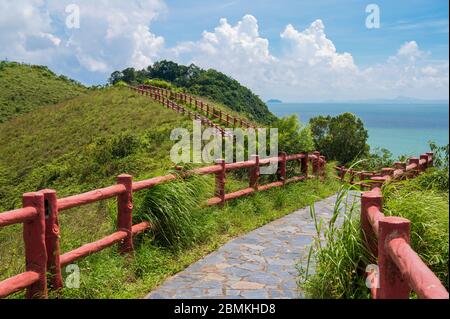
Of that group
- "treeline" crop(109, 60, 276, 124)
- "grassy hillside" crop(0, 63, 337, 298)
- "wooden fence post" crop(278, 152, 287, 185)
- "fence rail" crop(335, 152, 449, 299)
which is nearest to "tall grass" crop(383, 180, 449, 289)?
"fence rail" crop(335, 152, 449, 299)

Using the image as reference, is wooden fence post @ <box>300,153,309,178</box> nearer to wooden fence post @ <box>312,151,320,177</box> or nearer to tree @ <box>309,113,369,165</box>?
wooden fence post @ <box>312,151,320,177</box>

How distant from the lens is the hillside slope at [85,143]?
2555cm

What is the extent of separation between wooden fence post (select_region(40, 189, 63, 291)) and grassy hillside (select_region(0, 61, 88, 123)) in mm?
55165

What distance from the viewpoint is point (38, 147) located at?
35.8m

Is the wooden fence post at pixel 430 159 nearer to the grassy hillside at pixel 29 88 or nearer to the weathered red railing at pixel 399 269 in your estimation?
the weathered red railing at pixel 399 269

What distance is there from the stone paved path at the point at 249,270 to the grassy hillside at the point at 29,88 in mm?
53801

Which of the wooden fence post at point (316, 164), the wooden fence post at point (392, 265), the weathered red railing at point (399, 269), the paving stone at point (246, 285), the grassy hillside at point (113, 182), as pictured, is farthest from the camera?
the wooden fence post at point (316, 164)

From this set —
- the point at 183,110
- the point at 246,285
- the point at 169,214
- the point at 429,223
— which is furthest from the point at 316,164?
the point at 183,110

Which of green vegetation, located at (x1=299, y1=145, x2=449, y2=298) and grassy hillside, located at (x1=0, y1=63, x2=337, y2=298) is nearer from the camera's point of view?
green vegetation, located at (x1=299, y1=145, x2=449, y2=298)

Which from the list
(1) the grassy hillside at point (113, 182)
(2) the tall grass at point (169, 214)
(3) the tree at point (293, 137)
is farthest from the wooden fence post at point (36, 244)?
(3) the tree at point (293, 137)

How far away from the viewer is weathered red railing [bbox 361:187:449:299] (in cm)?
278

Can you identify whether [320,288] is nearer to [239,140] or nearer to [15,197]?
[239,140]

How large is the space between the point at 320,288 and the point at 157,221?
9.59ft

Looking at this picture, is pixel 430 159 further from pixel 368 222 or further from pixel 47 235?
pixel 47 235
